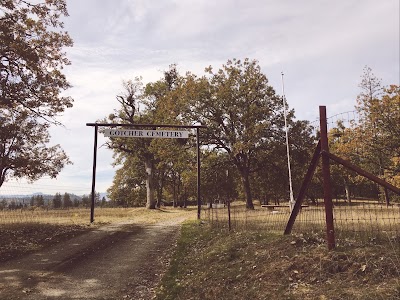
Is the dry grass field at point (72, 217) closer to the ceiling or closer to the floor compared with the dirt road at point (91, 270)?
closer to the ceiling

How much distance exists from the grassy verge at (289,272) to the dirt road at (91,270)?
85 cm

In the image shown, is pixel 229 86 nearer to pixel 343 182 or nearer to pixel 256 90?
pixel 256 90

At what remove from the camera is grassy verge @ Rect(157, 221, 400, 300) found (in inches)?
195

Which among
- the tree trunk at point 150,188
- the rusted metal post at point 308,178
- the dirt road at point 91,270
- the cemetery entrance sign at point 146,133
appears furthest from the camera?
the tree trunk at point 150,188

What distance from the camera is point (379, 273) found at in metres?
5.04

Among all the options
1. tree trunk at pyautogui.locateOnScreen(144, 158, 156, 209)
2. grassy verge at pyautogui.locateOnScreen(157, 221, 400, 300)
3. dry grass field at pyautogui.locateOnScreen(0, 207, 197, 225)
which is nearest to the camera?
grassy verge at pyautogui.locateOnScreen(157, 221, 400, 300)

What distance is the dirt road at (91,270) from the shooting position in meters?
6.98

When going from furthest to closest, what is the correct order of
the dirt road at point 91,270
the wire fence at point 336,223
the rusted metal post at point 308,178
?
the wire fence at point 336,223, the dirt road at point 91,270, the rusted metal post at point 308,178

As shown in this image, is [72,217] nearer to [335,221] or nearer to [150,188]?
[150,188]

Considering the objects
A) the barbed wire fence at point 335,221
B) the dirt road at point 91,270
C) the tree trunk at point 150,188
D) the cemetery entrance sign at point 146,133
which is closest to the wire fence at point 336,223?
the barbed wire fence at point 335,221

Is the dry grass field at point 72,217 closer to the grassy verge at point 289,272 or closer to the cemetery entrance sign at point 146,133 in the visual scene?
the cemetery entrance sign at point 146,133

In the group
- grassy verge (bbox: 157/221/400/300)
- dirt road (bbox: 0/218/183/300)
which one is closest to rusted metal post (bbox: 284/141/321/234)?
grassy verge (bbox: 157/221/400/300)

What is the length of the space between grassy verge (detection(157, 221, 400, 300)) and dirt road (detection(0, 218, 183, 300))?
0.85 m

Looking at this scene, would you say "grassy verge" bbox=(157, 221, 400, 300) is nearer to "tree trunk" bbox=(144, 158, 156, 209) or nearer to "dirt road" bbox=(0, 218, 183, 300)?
"dirt road" bbox=(0, 218, 183, 300)
